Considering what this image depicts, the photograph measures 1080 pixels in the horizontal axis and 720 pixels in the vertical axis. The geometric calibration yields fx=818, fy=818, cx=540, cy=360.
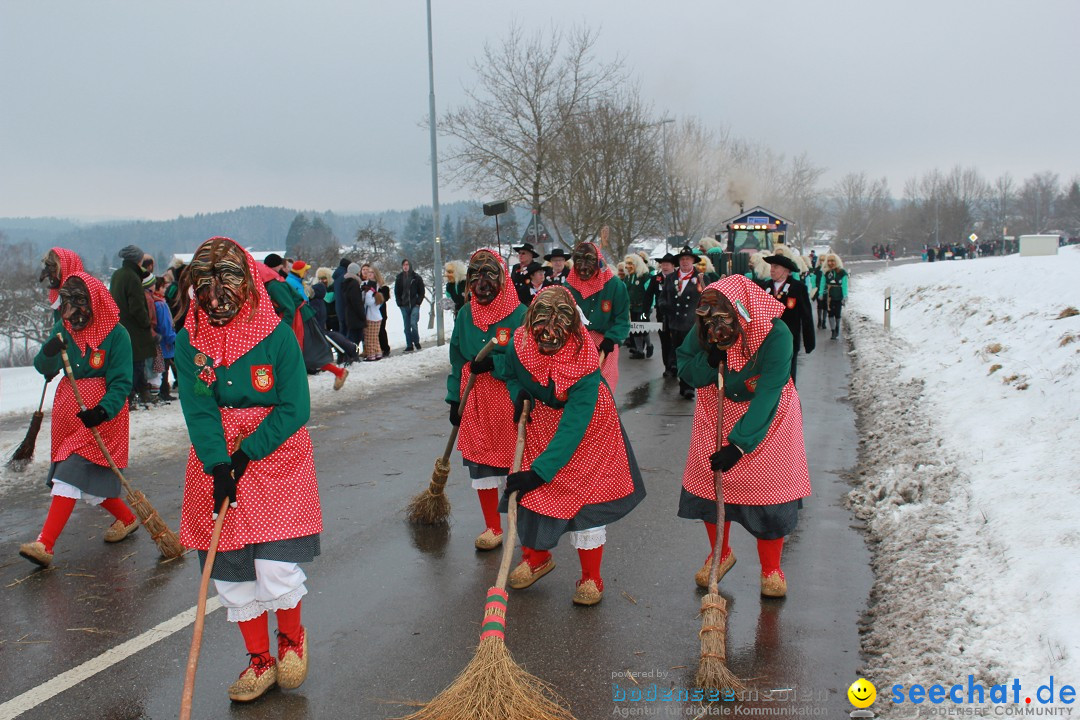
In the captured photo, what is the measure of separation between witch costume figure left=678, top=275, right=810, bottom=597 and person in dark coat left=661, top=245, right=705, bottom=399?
7.06 meters

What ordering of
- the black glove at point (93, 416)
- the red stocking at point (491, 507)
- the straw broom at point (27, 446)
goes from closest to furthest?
the black glove at point (93, 416), the red stocking at point (491, 507), the straw broom at point (27, 446)

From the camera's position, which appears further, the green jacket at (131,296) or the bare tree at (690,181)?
the bare tree at (690,181)

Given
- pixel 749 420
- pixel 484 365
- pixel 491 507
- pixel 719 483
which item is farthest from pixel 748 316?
pixel 491 507

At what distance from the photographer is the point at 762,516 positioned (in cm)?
468

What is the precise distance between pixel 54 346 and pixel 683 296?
8.69 meters

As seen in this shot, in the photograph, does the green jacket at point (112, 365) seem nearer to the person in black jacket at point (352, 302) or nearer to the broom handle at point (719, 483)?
the broom handle at point (719, 483)

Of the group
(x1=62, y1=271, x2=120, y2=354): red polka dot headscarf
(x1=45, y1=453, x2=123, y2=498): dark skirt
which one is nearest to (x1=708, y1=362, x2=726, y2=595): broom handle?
(x1=62, y1=271, x2=120, y2=354): red polka dot headscarf

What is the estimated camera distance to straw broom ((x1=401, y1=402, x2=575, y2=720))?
134 inches

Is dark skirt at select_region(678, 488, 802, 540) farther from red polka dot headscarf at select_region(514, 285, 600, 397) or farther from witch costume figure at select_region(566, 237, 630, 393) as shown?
witch costume figure at select_region(566, 237, 630, 393)

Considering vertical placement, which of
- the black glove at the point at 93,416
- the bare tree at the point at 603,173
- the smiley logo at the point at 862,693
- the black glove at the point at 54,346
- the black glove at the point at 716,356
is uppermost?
the bare tree at the point at 603,173

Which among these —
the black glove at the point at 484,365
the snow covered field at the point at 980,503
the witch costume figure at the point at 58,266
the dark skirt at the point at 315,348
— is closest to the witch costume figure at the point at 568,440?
the black glove at the point at 484,365

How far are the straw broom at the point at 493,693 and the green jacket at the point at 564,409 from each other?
80cm

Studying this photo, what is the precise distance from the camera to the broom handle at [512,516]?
376cm

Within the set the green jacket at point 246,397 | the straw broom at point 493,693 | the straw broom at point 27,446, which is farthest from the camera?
the straw broom at point 27,446
